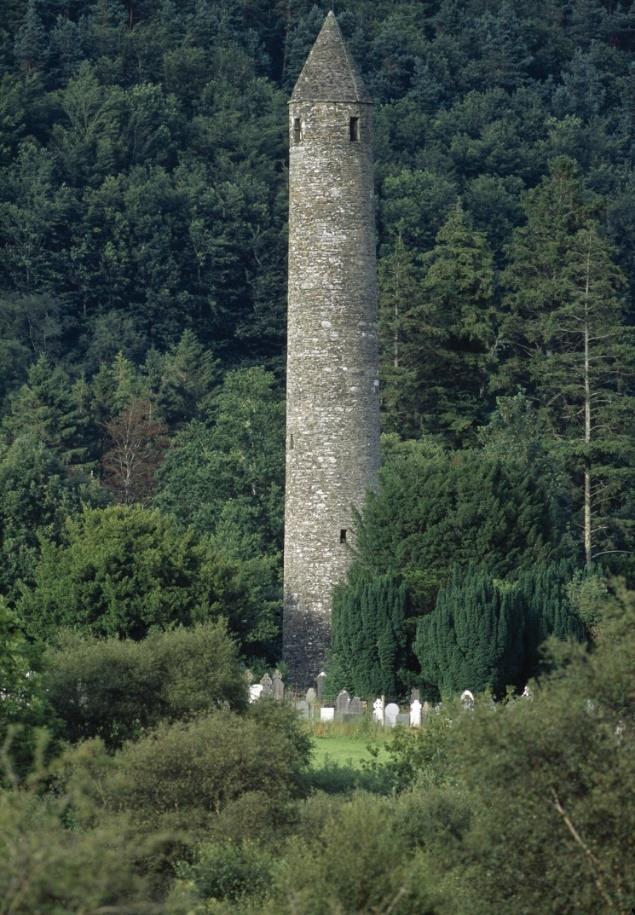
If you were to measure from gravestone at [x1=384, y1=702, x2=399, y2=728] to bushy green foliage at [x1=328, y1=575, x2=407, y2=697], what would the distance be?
3289 mm

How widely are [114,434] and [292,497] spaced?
23.9 metres

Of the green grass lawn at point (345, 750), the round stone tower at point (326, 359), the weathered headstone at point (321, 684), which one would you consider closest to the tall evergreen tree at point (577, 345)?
the round stone tower at point (326, 359)

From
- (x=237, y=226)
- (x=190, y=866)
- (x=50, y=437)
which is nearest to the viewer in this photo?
(x=190, y=866)

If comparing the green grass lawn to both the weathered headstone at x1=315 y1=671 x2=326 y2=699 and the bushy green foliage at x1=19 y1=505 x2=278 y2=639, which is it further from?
the weathered headstone at x1=315 y1=671 x2=326 y2=699

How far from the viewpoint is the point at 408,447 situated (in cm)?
6875

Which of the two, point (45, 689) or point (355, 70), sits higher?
point (355, 70)

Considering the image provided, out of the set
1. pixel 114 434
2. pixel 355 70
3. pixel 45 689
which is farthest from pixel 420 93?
pixel 45 689

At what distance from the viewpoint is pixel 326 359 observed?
5478 cm

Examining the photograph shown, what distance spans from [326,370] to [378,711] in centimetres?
948

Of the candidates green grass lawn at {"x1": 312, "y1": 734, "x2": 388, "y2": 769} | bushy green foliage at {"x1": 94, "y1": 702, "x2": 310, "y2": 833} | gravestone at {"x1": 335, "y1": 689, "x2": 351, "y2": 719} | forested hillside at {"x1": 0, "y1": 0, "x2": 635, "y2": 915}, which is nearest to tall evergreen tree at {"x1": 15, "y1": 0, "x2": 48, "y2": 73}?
forested hillside at {"x1": 0, "y1": 0, "x2": 635, "y2": 915}

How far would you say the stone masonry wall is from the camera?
54531 millimetres

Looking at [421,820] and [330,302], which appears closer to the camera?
[421,820]

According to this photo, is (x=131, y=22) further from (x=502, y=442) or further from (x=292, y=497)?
Result: (x=292, y=497)

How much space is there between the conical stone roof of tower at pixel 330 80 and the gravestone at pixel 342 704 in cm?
1251
